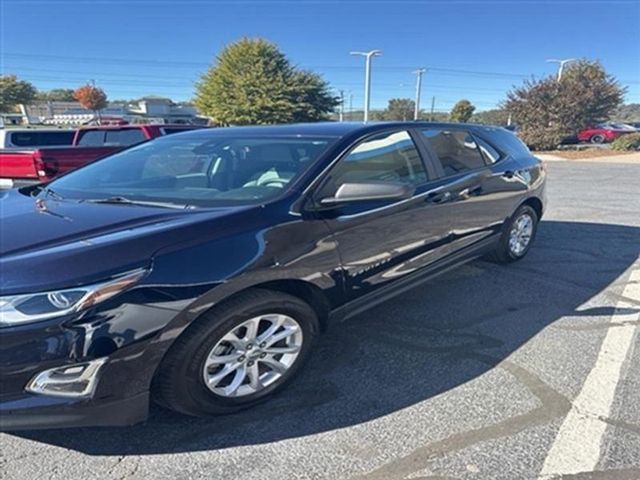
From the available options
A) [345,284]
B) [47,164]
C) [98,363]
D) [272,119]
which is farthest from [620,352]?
[272,119]

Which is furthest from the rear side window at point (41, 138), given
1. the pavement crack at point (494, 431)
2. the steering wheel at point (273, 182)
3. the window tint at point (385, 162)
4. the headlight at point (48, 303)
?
the pavement crack at point (494, 431)

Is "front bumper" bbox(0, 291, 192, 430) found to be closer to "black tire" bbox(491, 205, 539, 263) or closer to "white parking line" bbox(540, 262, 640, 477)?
"white parking line" bbox(540, 262, 640, 477)

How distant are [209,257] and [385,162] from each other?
5.57ft

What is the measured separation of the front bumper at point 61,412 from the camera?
180 centimetres

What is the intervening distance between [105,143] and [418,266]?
27.3 feet

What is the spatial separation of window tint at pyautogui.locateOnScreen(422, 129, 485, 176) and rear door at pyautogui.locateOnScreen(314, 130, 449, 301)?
0.28 meters

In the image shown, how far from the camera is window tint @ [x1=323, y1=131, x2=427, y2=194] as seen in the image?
2.89m

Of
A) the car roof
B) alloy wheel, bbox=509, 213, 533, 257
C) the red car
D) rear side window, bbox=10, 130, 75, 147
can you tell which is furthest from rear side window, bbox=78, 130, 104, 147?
the red car

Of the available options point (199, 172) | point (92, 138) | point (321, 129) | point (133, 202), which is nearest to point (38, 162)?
point (92, 138)

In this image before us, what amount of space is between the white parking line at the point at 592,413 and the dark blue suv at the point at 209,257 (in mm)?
1223

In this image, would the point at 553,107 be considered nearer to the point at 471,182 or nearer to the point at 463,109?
the point at 471,182

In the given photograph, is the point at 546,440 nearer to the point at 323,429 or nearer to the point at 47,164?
the point at 323,429

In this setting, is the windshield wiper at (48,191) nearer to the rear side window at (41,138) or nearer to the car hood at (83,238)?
the car hood at (83,238)

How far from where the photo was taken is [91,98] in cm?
7875
